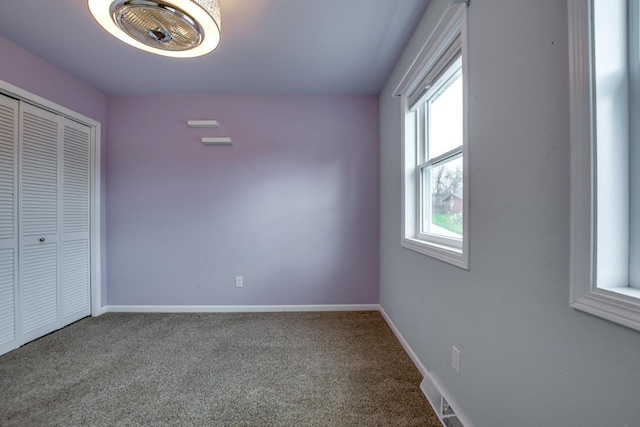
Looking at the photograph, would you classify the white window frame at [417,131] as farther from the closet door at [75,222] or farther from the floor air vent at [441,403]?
the closet door at [75,222]

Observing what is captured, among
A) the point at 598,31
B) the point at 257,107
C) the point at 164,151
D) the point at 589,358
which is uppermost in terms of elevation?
the point at 257,107

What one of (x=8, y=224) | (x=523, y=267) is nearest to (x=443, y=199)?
(x=523, y=267)

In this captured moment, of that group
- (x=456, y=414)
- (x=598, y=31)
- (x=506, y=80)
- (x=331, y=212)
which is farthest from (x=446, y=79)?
(x=456, y=414)

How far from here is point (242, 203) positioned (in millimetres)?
2879

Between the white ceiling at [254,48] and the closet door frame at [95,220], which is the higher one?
the white ceiling at [254,48]

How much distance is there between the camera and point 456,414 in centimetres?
131

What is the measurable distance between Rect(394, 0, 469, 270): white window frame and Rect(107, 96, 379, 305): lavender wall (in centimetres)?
84

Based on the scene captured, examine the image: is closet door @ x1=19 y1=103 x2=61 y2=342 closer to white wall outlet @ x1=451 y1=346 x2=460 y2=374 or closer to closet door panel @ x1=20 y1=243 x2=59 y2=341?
closet door panel @ x1=20 y1=243 x2=59 y2=341

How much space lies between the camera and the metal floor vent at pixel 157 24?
121 centimetres

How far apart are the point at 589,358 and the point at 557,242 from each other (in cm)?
33

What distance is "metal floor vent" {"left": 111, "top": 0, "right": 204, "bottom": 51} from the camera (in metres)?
1.21

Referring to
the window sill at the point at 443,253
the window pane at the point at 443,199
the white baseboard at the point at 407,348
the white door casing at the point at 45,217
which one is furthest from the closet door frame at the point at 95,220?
the window pane at the point at 443,199

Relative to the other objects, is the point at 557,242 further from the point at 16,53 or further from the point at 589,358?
the point at 16,53

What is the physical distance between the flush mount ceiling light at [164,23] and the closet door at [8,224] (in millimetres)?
1530
